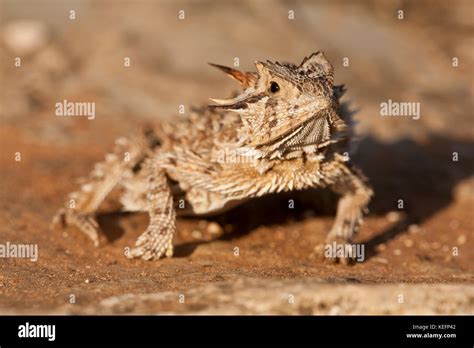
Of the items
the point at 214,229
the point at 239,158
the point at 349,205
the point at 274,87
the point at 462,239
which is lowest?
the point at 462,239

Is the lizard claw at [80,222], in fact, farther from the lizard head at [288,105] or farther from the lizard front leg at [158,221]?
the lizard head at [288,105]

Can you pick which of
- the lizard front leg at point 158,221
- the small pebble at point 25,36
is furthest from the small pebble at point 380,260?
the small pebble at point 25,36

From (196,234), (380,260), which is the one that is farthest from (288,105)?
(196,234)

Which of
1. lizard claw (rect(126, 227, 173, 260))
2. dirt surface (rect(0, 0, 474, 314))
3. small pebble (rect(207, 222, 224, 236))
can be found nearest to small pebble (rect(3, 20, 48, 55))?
dirt surface (rect(0, 0, 474, 314))

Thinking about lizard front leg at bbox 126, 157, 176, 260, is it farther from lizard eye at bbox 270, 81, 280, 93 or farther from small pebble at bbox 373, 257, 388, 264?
small pebble at bbox 373, 257, 388, 264

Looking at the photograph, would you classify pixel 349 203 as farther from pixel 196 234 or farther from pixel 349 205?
pixel 196 234
